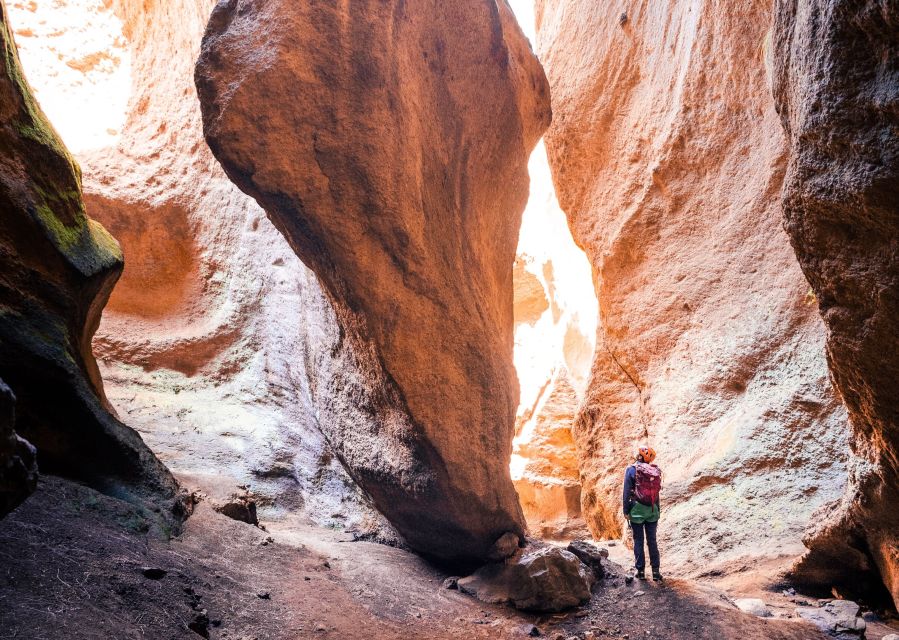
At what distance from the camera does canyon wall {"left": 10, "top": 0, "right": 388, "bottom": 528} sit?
280 inches

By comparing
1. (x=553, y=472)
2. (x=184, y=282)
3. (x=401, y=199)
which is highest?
(x=184, y=282)

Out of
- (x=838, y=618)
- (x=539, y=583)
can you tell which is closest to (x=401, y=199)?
(x=539, y=583)

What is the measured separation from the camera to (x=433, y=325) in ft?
17.1

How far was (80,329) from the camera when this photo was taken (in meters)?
4.24

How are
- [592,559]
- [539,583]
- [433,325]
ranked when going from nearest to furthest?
[539,583] < [433,325] < [592,559]

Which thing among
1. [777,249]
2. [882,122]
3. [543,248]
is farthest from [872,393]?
[543,248]

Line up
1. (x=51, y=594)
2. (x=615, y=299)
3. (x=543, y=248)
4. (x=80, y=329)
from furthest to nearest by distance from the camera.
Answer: (x=543, y=248)
(x=615, y=299)
(x=80, y=329)
(x=51, y=594)

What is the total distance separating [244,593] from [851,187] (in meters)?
3.90

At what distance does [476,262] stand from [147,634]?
4.14 metres

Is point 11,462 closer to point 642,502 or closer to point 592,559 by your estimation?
point 642,502

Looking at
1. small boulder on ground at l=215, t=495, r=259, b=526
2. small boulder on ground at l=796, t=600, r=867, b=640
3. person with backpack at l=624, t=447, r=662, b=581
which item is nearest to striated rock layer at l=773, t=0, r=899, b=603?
small boulder on ground at l=796, t=600, r=867, b=640

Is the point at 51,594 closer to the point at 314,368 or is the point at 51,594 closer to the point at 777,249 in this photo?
the point at 314,368

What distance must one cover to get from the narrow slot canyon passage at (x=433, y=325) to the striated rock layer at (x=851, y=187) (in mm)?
18

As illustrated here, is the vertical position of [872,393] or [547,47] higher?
[547,47]
